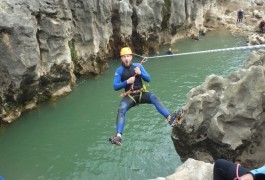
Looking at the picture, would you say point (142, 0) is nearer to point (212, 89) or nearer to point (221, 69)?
point (221, 69)

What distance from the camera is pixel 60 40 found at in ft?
76.3

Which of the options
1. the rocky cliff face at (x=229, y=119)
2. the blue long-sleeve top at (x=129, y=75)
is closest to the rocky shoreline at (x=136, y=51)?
the rocky cliff face at (x=229, y=119)

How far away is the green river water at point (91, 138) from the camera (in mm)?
15703

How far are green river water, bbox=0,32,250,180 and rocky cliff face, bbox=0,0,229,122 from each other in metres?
1.25

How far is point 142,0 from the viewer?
33781 millimetres

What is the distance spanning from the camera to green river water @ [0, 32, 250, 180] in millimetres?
15703

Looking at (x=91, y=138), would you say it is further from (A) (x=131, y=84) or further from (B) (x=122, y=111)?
(B) (x=122, y=111)

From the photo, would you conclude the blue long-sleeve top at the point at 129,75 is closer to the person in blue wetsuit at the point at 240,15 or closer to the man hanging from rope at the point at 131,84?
the man hanging from rope at the point at 131,84

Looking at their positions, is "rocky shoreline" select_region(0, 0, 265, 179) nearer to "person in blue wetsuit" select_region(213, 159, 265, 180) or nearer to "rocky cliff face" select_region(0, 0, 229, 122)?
"rocky cliff face" select_region(0, 0, 229, 122)

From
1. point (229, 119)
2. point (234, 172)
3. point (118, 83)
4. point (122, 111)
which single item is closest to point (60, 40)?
point (118, 83)

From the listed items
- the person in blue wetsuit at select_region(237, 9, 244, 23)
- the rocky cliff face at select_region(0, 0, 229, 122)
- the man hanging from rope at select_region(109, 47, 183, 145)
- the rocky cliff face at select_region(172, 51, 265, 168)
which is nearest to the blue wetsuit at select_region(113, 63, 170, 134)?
the man hanging from rope at select_region(109, 47, 183, 145)

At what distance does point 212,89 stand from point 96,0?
17.0 m

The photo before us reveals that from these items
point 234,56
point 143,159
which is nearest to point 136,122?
point 143,159

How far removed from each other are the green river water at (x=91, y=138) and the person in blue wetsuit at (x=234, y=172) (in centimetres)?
829
